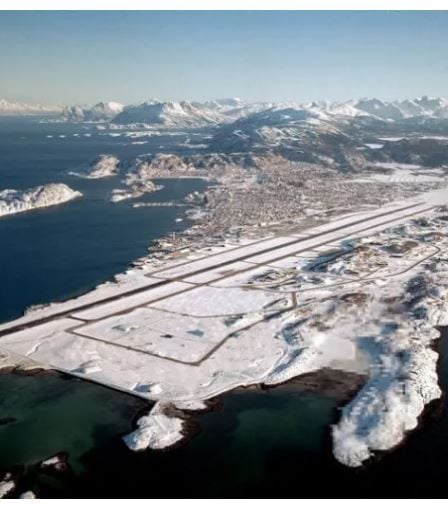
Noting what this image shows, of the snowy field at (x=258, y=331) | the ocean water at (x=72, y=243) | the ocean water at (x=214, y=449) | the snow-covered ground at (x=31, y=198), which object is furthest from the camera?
the snow-covered ground at (x=31, y=198)

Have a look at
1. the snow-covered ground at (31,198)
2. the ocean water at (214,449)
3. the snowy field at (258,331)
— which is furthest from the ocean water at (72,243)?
the ocean water at (214,449)

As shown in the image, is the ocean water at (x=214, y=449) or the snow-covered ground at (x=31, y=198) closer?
the ocean water at (x=214, y=449)

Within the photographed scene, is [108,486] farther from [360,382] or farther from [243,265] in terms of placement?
[243,265]

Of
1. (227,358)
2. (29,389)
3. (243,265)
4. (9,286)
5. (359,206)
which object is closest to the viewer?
(29,389)

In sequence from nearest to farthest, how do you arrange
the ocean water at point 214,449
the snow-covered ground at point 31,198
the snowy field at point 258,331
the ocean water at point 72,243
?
the ocean water at point 214,449 < the snowy field at point 258,331 < the ocean water at point 72,243 < the snow-covered ground at point 31,198

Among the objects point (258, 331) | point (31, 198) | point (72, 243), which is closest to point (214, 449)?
point (258, 331)

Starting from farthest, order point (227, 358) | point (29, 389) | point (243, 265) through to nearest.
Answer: point (243, 265)
point (227, 358)
point (29, 389)

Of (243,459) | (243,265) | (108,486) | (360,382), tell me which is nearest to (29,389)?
(108,486)

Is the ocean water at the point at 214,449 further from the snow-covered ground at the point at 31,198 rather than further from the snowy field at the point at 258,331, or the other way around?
the snow-covered ground at the point at 31,198
